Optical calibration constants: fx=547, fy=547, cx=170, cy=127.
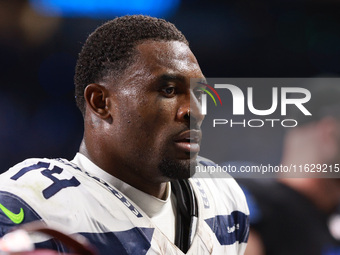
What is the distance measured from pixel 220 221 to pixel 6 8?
183 centimetres

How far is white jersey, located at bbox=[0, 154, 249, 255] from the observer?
1.11 m

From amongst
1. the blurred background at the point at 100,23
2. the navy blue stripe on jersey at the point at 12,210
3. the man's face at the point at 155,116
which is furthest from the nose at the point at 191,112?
the blurred background at the point at 100,23

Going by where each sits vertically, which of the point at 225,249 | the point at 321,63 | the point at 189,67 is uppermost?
Answer: the point at 321,63

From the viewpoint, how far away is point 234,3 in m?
3.02

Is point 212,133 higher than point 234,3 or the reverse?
the reverse

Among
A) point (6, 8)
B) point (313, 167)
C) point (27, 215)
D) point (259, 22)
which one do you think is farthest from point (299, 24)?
point (27, 215)

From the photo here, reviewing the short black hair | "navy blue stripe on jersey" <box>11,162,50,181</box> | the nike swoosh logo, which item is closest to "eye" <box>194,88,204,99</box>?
the short black hair

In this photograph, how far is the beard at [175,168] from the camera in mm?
1285

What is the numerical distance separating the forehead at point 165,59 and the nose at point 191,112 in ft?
0.19

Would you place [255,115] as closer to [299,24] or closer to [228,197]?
[228,197]

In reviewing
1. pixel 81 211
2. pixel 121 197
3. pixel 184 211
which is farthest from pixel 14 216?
pixel 184 211

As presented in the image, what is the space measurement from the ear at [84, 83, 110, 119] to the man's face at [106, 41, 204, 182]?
21 millimetres

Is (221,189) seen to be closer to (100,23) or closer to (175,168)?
(175,168)

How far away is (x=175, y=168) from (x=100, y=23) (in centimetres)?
172
